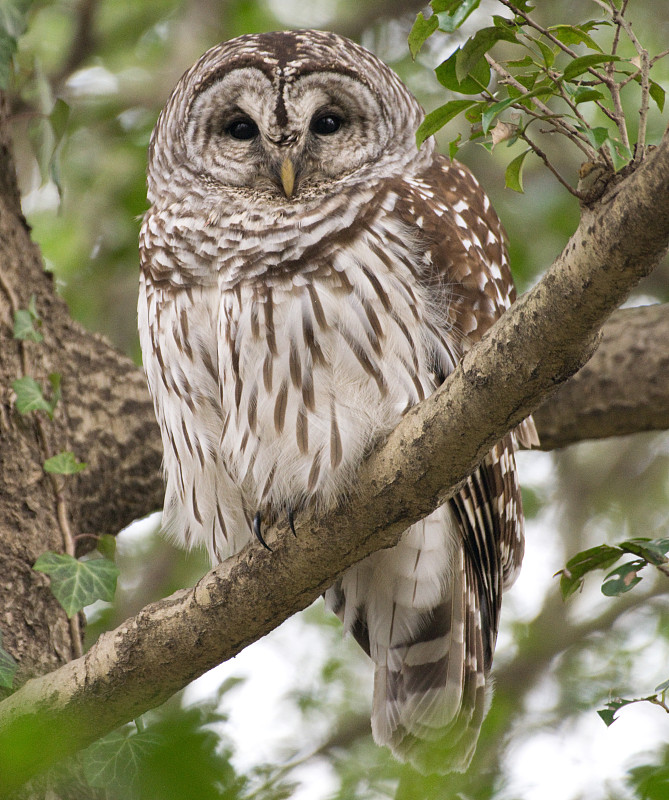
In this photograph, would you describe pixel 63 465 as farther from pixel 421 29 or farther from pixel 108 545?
pixel 421 29

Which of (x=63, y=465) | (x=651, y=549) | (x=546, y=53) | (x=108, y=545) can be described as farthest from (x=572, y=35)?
(x=108, y=545)

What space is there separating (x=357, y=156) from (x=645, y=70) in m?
1.41

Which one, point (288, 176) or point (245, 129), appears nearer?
point (288, 176)

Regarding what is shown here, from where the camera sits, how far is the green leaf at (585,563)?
1.85 meters

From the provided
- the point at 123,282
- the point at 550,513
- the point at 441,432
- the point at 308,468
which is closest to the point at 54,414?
the point at 308,468

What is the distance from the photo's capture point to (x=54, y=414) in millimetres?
2869

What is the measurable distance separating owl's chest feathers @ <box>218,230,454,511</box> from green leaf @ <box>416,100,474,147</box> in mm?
669

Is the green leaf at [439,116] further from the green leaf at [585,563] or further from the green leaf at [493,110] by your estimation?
the green leaf at [585,563]

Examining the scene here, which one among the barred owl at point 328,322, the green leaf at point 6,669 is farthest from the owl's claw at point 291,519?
the green leaf at point 6,669

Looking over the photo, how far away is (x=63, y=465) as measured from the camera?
2.67 meters

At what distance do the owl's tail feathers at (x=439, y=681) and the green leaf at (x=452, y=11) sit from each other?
1.60m

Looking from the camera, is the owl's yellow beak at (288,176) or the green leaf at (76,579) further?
the owl's yellow beak at (288,176)

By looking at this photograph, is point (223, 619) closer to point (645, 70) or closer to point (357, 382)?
point (357, 382)

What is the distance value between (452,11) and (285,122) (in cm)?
125
